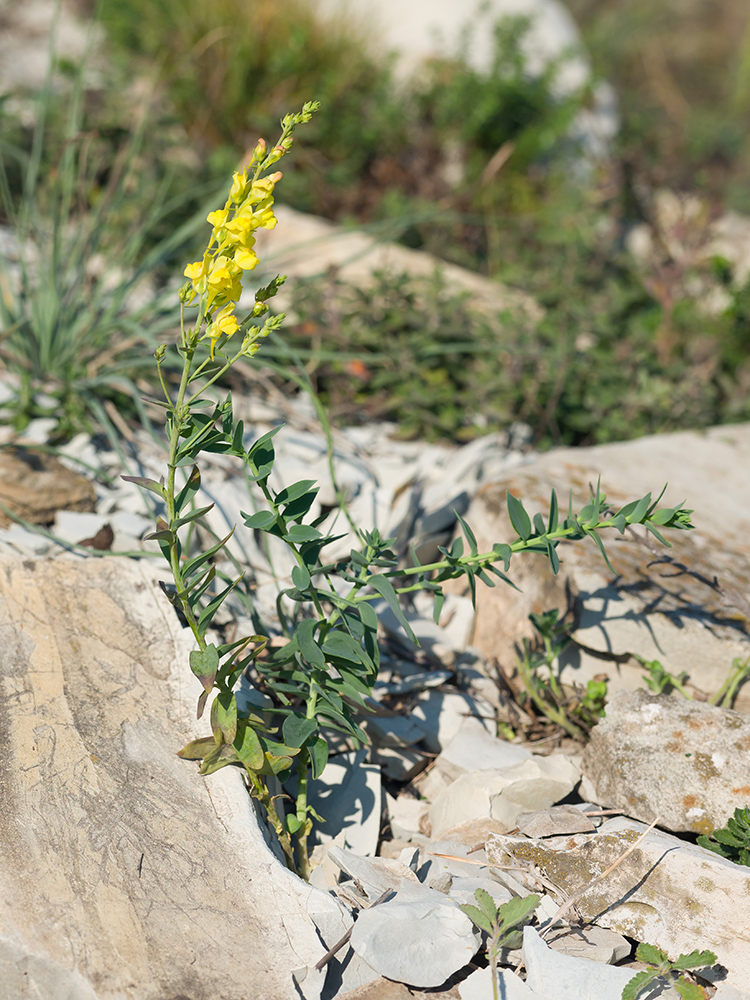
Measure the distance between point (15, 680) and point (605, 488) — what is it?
5.41 ft

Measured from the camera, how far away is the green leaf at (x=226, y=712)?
145cm

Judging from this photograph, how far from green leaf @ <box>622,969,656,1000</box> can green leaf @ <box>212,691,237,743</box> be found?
774 millimetres

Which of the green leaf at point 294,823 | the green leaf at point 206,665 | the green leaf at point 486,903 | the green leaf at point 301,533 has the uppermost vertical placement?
the green leaf at point 301,533

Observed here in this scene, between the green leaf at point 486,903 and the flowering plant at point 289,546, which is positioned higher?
the flowering plant at point 289,546

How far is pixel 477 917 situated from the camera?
141 cm

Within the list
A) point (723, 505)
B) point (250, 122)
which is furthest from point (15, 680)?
point (250, 122)

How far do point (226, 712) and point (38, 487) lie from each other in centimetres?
114

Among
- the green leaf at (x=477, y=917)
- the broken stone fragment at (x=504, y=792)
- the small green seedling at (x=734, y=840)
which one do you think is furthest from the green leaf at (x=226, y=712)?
the small green seedling at (x=734, y=840)

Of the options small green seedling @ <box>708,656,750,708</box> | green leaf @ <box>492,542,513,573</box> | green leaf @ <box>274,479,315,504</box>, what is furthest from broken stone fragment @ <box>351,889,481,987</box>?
small green seedling @ <box>708,656,750,708</box>

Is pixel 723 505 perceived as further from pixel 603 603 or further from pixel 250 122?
pixel 250 122

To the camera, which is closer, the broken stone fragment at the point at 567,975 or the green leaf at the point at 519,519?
the broken stone fragment at the point at 567,975

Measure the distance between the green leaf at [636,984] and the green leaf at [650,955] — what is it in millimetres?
61

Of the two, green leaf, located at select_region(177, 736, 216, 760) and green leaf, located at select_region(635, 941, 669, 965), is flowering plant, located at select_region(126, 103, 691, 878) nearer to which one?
green leaf, located at select_region(177, 736, 216, 760)

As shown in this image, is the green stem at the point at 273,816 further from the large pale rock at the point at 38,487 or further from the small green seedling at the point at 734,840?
the large pale rock at the point at 38,487
